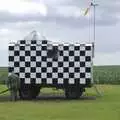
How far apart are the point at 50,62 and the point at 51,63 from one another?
6cm

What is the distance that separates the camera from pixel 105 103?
20266 millimetres

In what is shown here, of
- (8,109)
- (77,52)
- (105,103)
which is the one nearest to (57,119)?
(8,109)

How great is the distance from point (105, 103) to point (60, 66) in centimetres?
256

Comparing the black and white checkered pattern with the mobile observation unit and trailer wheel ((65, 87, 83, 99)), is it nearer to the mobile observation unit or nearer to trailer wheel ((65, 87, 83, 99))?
the mobile observation unit

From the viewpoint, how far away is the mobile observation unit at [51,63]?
21.6 metres

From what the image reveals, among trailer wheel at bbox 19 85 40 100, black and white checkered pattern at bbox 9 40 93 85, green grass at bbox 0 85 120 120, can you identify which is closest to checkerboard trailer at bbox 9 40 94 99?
black and white checkered pattern at bbox 9 40 93 85

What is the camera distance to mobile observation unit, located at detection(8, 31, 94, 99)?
21625 mm

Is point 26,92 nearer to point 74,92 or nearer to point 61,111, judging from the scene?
point 74,92

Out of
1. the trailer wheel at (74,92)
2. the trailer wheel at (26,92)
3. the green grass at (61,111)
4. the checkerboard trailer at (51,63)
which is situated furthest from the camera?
the trailer wheel at (74,92)

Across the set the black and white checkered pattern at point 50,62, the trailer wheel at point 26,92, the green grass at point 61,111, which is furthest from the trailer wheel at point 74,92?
the green grass at point 61,111

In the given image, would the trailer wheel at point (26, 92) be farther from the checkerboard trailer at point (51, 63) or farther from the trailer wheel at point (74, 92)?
the trailer wheel at point (74, 92)

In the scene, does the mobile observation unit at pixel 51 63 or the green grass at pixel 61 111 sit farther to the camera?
the mobile observation unit at pixel 51 63

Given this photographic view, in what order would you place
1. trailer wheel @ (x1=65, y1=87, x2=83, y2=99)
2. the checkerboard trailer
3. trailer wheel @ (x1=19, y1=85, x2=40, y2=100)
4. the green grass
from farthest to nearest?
trailer wheel @ (x1=65, y1=87, x2=83, y2=99)
trailer wheel @ (x1=19, y1=85, x2=40, y2=100)
the checkerboard trailer
the green grass

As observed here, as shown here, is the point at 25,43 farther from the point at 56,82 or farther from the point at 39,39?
the point at 56,82
